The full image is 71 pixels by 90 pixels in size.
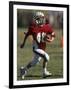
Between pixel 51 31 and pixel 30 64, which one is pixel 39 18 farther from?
pixel 30 64

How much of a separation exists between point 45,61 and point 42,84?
0.47 feet

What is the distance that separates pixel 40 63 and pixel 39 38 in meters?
0.16

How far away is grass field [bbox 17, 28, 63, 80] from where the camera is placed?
195 centimetres

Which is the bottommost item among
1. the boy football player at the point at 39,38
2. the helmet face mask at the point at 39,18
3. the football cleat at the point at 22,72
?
the football cleat at the point at 22,72

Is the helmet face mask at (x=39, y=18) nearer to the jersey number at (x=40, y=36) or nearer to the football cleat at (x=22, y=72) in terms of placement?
the jersey number at (x=40, y=36)

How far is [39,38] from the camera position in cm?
200

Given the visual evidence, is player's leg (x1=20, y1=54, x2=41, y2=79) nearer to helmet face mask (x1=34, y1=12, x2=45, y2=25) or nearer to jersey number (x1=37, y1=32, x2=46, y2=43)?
jersey number (x1=37, y1=32, x2=46, y2=43)

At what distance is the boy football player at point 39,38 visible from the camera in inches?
77.9

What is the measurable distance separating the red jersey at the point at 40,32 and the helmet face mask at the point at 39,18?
25 millimetres

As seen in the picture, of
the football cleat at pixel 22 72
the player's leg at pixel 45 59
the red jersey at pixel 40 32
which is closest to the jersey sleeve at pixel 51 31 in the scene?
the red jersey at pixel 40 32

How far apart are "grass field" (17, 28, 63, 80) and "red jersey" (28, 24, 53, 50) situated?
37 mm

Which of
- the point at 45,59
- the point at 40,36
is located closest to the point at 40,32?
the point at 40,36

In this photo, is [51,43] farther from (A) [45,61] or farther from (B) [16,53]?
(B) [16,53]

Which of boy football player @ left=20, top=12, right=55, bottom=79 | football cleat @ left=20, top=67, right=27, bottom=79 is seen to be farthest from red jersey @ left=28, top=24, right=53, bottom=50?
football cleat @ left=20, top=67, right=27, bottom=79
